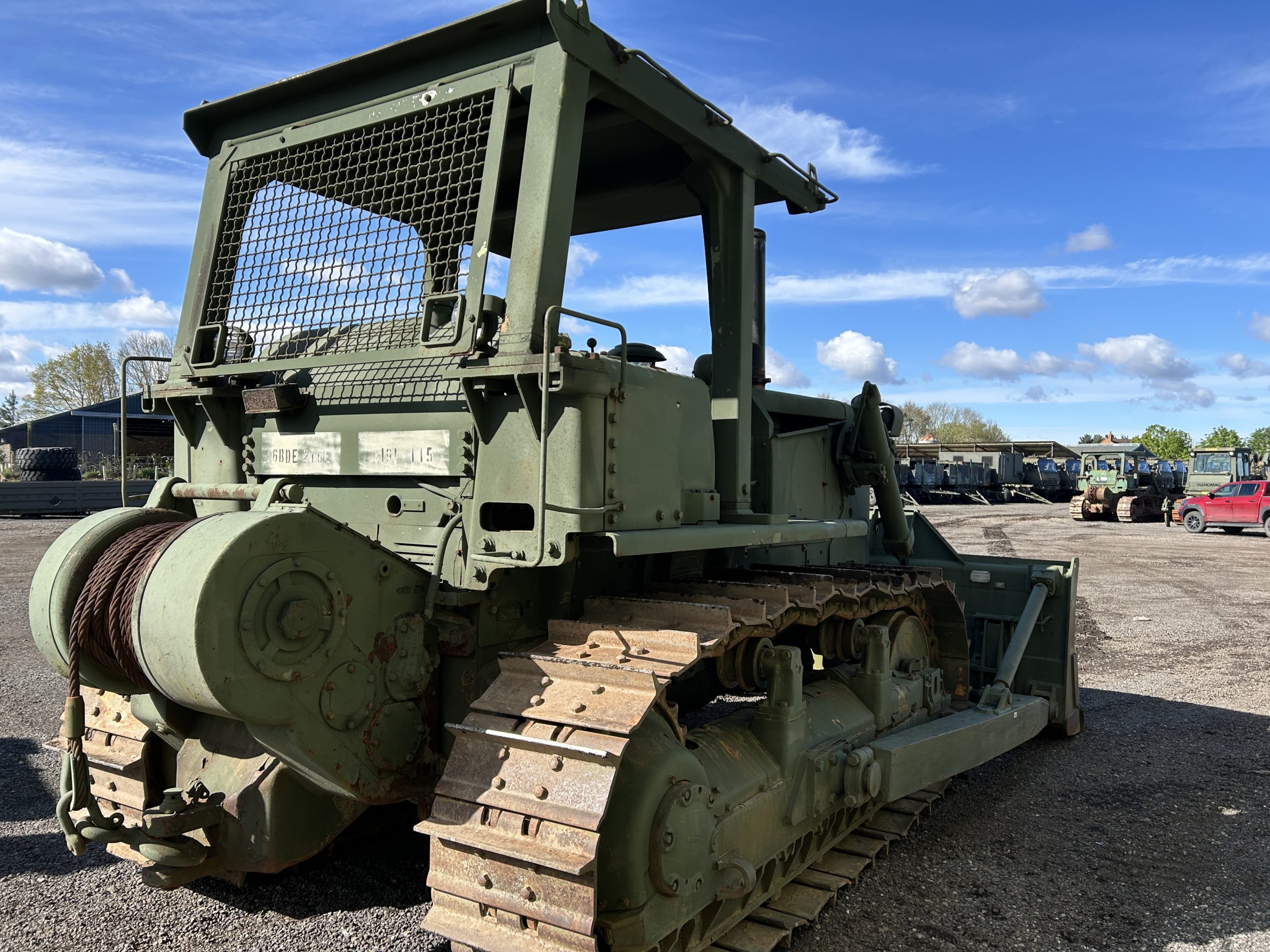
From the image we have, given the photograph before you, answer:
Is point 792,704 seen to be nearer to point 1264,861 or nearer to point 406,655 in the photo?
point 406,655

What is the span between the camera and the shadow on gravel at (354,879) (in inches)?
160

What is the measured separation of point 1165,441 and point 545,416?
95.0 m

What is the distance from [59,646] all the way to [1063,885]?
4301 mm

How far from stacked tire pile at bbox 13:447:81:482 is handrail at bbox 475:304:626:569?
28.1m

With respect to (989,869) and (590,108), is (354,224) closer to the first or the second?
(590,108)

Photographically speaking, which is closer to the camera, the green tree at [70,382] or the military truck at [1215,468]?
the military truck at [1215,468]

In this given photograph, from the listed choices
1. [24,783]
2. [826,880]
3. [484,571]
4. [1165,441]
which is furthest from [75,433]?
[1165,441]

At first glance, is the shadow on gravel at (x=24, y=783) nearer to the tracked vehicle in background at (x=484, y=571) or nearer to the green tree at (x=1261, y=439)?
the tracked vehicle in background at (x=484, y=571)

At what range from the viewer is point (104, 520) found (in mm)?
3482

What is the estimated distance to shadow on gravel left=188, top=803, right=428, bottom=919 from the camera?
406 cm

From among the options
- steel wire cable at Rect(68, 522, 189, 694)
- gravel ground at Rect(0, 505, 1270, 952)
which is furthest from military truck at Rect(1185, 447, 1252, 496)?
steel wire cable at Rect(68, 522, 189, 694)

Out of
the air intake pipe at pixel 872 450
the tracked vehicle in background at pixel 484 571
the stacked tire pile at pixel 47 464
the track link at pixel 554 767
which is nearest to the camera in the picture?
the track link at pixel 554 767

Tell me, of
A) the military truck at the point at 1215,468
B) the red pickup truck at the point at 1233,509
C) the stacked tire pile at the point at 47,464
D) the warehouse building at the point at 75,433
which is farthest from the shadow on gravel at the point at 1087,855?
the warehouse building at the point at 75,433

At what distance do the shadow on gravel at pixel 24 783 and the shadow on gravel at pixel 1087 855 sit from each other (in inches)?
162
